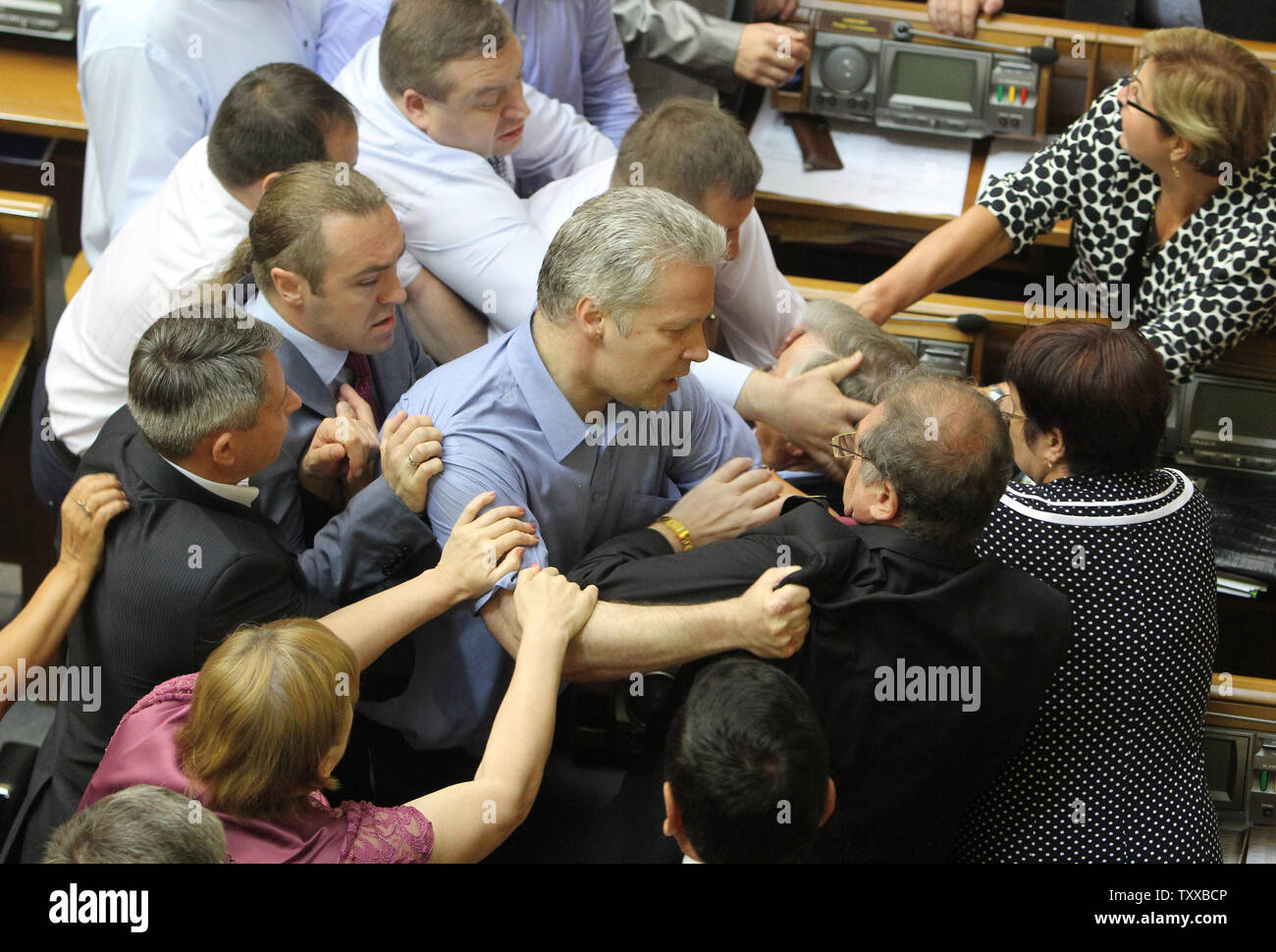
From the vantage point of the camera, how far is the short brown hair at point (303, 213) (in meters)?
2.21

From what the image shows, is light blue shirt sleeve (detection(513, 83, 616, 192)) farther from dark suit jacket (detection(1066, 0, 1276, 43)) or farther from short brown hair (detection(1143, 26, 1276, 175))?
dark suit jacket (detection(1066, 0, 1276, 43))

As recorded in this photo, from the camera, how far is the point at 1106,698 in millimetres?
2049

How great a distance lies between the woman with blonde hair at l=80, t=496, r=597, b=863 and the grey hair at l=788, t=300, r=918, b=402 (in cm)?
87

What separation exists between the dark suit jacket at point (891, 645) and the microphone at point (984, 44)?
2280mm

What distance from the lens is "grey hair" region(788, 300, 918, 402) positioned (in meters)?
2.42

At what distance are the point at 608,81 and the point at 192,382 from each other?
1980 millimetres

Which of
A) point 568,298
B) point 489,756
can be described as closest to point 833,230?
point 568,298

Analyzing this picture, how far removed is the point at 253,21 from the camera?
3182 millimetres

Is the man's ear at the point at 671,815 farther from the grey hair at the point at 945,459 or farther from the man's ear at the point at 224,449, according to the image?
the man's ear at the point at 224,449

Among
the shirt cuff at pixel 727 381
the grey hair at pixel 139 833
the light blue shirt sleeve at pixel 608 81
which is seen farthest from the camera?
the light blue shirt sleeve at pixel 608 81

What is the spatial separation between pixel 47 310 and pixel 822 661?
2189 millimetres

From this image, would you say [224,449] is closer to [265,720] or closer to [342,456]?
[342,456]

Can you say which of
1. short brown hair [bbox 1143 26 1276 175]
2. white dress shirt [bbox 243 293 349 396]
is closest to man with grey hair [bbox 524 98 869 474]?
white dress shirt [bbox 243 293 349 396]

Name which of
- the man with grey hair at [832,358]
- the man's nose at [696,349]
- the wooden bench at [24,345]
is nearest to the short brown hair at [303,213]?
the man's nose at [696,349]
